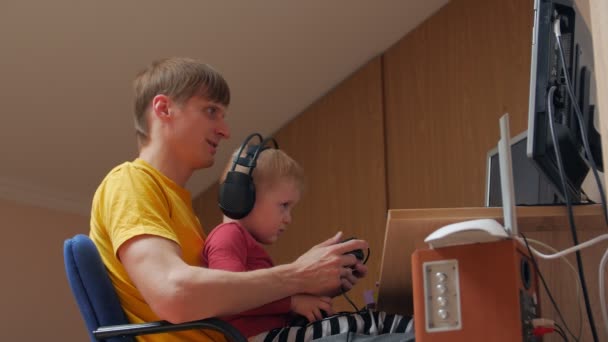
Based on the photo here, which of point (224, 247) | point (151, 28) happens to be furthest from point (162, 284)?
point (151, 28)

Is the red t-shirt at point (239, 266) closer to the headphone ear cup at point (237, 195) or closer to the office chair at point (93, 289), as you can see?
the headphone ear cup at point (237, 195)

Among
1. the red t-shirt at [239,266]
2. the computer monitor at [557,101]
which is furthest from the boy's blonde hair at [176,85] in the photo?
the computer monitor at [557,101]

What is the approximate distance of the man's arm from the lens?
1.35 meters

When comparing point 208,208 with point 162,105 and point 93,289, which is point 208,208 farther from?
point 93,289

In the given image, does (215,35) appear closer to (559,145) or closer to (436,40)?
(436,40)

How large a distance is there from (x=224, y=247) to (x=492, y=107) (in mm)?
1984

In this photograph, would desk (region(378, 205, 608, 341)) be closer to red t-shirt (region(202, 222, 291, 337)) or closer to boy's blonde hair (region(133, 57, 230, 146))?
red t-shirt (region(202, 222, 291, 337))

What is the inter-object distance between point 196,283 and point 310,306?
0.27 meters

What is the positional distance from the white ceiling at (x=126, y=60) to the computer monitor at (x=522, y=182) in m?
1.57

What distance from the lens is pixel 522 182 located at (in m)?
2.00

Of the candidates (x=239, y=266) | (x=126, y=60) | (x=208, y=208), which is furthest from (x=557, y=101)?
(x=208, y=208)

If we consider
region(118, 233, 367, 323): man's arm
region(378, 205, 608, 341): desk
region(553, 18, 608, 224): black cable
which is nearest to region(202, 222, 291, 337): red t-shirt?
region(118, 233, 367, 323): man's arm

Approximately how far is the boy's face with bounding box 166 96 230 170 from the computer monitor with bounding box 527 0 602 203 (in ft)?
2.34

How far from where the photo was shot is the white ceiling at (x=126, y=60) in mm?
3283
